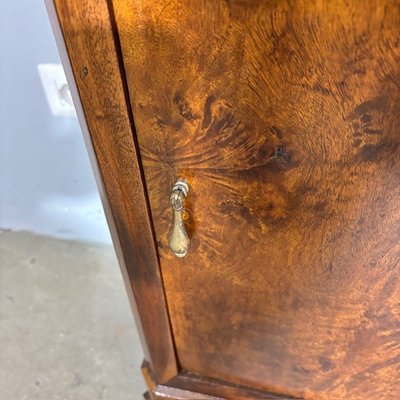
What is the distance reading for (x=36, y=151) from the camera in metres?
1.14

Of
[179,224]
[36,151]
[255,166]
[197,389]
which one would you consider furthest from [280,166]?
[36,151]

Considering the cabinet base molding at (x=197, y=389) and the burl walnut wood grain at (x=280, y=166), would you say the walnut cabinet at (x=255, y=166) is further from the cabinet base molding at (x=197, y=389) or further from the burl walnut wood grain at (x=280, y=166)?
the cabinet base molding at (x=197, y=389)

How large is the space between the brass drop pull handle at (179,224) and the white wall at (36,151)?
50cm

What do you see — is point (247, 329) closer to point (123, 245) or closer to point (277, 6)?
point (123, 245)

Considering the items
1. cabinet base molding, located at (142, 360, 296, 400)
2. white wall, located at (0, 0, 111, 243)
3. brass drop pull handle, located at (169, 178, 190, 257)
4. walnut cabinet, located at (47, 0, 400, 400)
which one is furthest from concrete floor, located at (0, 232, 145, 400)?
brass drop pull handle, located at (169, 178, 190, 257)

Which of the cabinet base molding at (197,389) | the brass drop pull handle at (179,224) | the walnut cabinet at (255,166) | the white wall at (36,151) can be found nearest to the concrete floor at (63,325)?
the white wall at (36,151)

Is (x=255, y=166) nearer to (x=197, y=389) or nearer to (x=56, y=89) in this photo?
(x=197, y=389)

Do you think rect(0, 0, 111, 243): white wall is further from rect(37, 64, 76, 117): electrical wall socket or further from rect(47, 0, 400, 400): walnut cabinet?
rect(47, 0, 400, 400): walnut cabinet

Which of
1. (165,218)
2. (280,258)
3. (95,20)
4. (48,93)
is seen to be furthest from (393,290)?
(48,93)

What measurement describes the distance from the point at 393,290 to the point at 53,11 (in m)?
0.44

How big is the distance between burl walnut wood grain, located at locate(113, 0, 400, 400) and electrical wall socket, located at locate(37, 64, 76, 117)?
483 mm

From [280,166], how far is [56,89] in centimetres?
63

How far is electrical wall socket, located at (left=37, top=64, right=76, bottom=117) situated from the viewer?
96 centimetres

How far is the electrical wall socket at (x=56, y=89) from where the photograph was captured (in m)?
0.96
